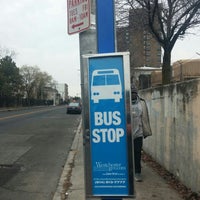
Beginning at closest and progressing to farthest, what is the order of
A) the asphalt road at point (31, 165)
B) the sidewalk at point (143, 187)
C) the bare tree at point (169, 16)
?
the sidewalk at point (143, 187) → the asphalt road at point (31, 165) → the bare tree at point (169, 16)

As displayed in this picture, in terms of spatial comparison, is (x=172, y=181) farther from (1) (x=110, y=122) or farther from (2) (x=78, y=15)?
(2) (x=78, y=15)

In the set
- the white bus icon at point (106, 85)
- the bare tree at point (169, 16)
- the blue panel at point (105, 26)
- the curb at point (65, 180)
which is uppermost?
the bare tree at point (169, 16)

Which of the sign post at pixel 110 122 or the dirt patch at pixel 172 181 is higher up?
the sign post at pixel 110 122

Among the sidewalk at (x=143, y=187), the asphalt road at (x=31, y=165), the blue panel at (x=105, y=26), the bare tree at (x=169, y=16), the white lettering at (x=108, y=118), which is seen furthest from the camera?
the bare tree at (x=169, y=16)

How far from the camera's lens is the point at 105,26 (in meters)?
4.45

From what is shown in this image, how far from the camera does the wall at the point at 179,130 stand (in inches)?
260

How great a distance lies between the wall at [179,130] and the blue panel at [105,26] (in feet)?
8.05

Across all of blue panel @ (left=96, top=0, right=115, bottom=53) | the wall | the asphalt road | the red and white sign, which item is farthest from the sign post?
the asphalt road

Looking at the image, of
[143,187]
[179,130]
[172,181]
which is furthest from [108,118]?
[172,181]

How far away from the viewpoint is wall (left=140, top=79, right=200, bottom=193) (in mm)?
6613

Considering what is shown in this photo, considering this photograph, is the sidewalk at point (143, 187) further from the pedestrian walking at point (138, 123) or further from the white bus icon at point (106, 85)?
the white bus icon at point (106, 85)

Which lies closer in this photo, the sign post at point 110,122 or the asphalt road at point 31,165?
the sign post at point 110,122

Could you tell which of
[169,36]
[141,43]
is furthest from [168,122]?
[141,43]

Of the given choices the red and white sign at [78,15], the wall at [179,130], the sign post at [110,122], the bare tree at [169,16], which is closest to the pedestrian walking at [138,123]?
the wall at [179,130]
